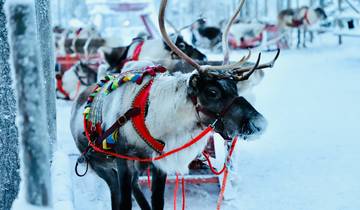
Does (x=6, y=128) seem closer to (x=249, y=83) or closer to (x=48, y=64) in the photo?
(x=48, y=64)

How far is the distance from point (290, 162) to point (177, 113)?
10.6ft

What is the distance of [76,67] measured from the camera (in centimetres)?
1153

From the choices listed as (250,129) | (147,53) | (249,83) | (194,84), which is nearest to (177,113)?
(194,84)

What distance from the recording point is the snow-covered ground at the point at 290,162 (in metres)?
4.97

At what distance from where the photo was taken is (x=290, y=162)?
6379mm

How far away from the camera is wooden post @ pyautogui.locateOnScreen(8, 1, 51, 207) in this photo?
1.46 metres

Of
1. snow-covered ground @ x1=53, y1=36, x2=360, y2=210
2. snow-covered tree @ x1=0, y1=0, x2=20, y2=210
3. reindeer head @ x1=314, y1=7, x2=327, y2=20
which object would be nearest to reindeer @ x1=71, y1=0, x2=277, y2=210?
snow-covered ground @ x1=53, y1=36, x2=360, y2=210

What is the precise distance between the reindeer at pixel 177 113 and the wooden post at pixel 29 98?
180cm

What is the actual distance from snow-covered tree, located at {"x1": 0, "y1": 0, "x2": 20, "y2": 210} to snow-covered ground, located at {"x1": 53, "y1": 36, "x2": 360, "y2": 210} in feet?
0.76

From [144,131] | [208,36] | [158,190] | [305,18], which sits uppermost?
[144,131]

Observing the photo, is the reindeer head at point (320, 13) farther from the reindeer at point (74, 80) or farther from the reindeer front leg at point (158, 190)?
the reindeer front leg at point (158, 190)

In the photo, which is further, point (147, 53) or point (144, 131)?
point (147, 53)

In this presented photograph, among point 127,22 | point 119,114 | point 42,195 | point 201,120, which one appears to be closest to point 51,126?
point 119,114

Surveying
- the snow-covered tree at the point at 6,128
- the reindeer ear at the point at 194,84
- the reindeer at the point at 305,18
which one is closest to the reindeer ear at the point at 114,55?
the reindeer ear at the point at 194,84
